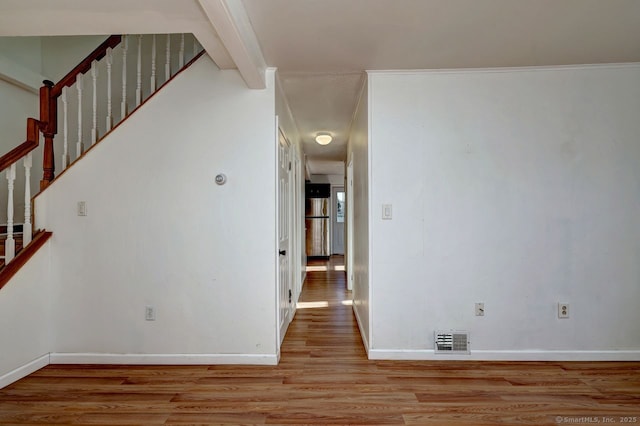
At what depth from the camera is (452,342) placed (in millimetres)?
2625

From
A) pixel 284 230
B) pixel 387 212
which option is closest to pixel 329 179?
pixel 284 230

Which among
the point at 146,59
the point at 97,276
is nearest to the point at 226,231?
the point at 97,276

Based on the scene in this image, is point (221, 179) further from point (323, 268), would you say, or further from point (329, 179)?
point (329, 179)

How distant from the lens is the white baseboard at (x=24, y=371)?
2.22 m

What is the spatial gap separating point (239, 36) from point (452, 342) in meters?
2.62


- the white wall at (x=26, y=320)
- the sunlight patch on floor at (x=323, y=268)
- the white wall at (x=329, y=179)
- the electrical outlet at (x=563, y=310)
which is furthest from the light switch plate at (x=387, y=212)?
the white wall at (x=329, y=179)

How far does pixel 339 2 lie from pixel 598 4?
145cm

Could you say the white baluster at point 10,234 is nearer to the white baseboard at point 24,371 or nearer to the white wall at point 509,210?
the white baseboard at point 24,371

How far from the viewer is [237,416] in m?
1.90

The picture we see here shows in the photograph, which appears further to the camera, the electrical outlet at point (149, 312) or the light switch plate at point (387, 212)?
the light switch plate at point (387, 212)

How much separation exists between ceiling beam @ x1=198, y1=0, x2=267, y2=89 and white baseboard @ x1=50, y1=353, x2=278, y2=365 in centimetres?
209

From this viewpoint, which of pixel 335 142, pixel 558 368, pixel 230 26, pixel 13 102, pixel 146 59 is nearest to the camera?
pixel 230 26

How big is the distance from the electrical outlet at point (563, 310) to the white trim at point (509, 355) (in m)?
0.29

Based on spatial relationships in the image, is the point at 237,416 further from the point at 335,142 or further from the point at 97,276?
the point at 335,142
